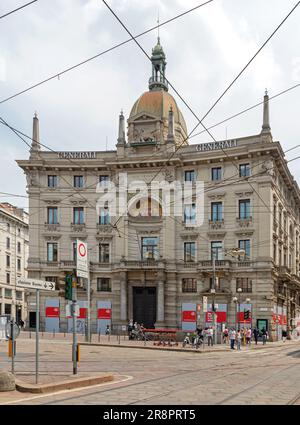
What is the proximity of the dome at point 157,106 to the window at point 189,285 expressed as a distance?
57.0 feet

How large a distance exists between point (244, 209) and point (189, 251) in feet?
22.0

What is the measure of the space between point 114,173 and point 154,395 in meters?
44.5

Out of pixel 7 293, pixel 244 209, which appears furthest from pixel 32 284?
pixel 7 293

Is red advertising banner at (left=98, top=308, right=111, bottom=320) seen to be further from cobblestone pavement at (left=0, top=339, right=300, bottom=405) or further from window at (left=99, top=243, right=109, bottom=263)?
cobblestone pavement at (left=0, top=339, right=300, bottom=405)

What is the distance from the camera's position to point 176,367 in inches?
849

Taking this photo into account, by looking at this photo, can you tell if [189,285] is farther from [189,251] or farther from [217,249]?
[217,249]

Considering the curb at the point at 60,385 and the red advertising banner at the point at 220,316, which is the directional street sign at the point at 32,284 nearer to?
the curb at the point at 60,385

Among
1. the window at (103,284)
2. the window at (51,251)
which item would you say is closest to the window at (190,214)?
the window at (103,284)

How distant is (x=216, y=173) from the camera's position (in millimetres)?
53844
